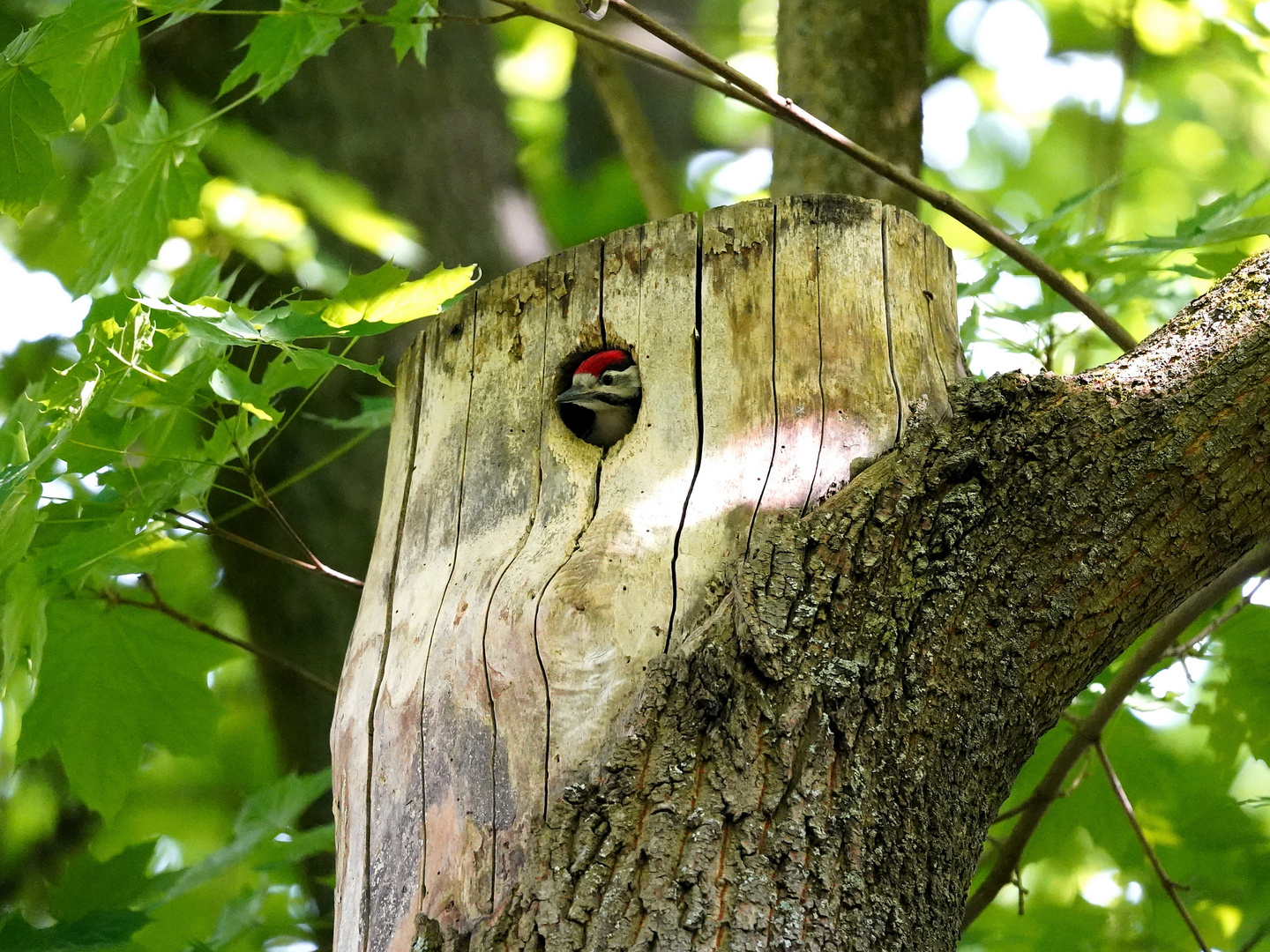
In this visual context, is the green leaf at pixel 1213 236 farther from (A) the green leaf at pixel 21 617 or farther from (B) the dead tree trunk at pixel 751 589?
(A) the green leaf at pixel 21 617

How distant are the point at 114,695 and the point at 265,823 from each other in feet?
2.42

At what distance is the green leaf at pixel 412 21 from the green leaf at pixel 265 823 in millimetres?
1878

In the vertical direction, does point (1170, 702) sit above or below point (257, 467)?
below

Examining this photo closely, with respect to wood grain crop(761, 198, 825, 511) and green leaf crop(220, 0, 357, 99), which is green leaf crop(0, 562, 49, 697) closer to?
green leaf crop(220, 0, 357, 99)

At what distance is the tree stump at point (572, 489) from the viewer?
6.21ft

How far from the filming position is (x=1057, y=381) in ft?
6.84

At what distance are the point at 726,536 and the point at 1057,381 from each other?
25.6 inches

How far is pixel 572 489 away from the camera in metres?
2.14

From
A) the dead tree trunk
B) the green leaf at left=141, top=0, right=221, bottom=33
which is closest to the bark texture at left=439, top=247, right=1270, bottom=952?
the dead tree trunk

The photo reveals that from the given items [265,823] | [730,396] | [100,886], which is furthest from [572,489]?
[100,886]

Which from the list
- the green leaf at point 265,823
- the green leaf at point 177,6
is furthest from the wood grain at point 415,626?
the green leaf at point 265,823

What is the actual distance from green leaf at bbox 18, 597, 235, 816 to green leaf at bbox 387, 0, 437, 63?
1.45m

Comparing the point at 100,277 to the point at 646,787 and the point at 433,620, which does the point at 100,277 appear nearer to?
the point at 433,620

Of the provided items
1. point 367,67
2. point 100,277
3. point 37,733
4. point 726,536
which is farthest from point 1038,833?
point 367,67
